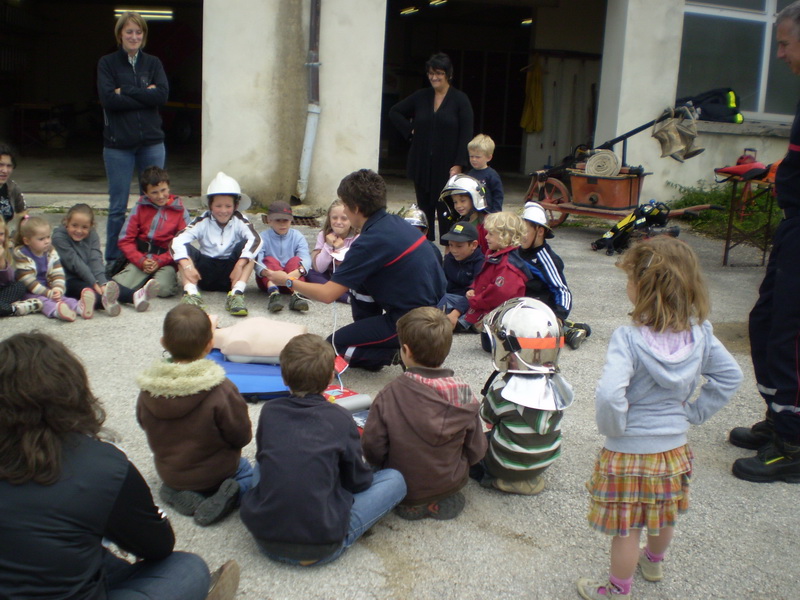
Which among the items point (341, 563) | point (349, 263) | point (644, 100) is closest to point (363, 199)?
point (349, 263)

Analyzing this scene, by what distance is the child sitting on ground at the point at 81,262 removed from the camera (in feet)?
18.4

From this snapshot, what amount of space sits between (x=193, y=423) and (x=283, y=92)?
6744mm

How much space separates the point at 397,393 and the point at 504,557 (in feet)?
2.40

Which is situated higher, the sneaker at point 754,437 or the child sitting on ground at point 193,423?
the child sitting on ground at point 193,423

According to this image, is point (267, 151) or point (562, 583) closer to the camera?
point (562, 583)

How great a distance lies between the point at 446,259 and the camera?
5785 mm

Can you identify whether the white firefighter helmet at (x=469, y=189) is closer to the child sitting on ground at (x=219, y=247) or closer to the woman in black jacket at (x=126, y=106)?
the child sitting on ground at (x=219, y=247)

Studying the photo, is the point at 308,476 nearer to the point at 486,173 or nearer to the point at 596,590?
the point at 596,590

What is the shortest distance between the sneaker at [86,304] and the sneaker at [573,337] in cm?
328

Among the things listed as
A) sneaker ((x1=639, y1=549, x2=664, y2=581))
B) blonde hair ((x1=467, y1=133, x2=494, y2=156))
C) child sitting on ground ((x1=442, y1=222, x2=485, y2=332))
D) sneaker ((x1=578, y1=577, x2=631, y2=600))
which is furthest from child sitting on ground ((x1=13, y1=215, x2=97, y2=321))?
sneaker ((x1=639, y1=549, x2=664, y2=581))

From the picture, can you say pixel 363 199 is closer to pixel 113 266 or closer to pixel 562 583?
pixel 562 583

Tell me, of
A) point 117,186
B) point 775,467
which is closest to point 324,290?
point 775,467

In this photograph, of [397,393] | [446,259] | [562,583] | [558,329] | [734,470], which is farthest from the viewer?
[446,259]

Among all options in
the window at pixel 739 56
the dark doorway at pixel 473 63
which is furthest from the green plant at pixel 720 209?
the dark doorway at pixel 473 63
